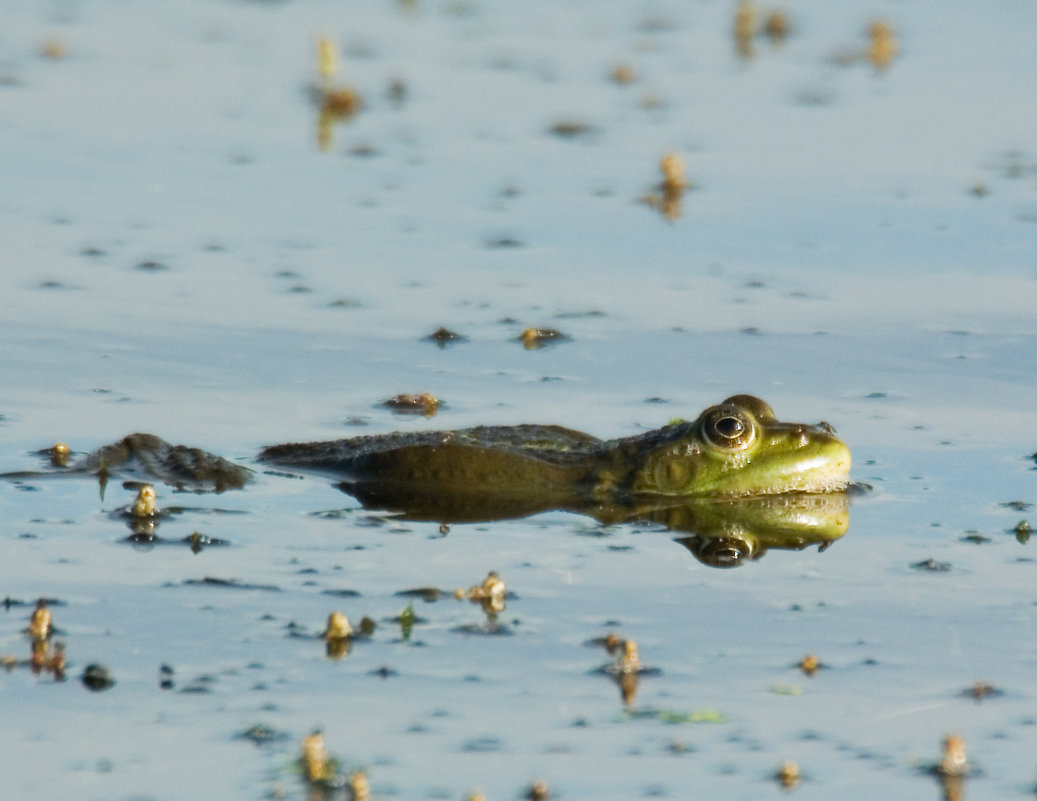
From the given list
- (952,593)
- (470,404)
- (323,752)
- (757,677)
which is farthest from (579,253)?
(323,752)

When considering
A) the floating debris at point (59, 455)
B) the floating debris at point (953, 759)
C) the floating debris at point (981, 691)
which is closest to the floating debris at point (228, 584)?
the floating debris at point (59, 455)

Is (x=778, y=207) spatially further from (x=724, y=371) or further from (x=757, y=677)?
(x=757, y=677)

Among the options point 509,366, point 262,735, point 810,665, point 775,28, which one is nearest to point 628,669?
point 810,665

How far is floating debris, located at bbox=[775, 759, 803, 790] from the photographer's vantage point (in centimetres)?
482

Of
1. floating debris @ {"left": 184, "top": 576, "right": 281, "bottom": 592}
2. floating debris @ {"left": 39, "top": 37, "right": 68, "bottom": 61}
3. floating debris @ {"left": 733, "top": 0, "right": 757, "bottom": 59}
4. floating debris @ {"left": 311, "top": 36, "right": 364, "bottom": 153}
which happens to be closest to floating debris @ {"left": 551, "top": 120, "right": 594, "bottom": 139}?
floating debris @ {"left": 311, "top": 36, "right": 364, "bottom": 153}

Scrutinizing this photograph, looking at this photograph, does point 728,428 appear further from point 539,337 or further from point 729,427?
point 539,337

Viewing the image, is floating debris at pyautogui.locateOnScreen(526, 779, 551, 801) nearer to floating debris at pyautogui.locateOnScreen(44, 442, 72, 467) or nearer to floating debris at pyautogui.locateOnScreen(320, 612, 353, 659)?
floating debris at pyautogui.locateOnScreen(320, 612, 353, 659)

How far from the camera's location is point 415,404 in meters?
8.61

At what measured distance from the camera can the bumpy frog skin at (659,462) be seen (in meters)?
7.41

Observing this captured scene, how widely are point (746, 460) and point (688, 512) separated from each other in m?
0.31

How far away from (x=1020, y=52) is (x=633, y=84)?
3.53 meters

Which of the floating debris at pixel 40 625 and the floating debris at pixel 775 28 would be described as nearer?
the floating debris at pixel 40 625

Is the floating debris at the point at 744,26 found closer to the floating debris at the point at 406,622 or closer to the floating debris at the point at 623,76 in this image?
the floating debris at the point at 623,76

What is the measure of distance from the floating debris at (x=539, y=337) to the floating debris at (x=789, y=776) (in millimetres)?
4876
